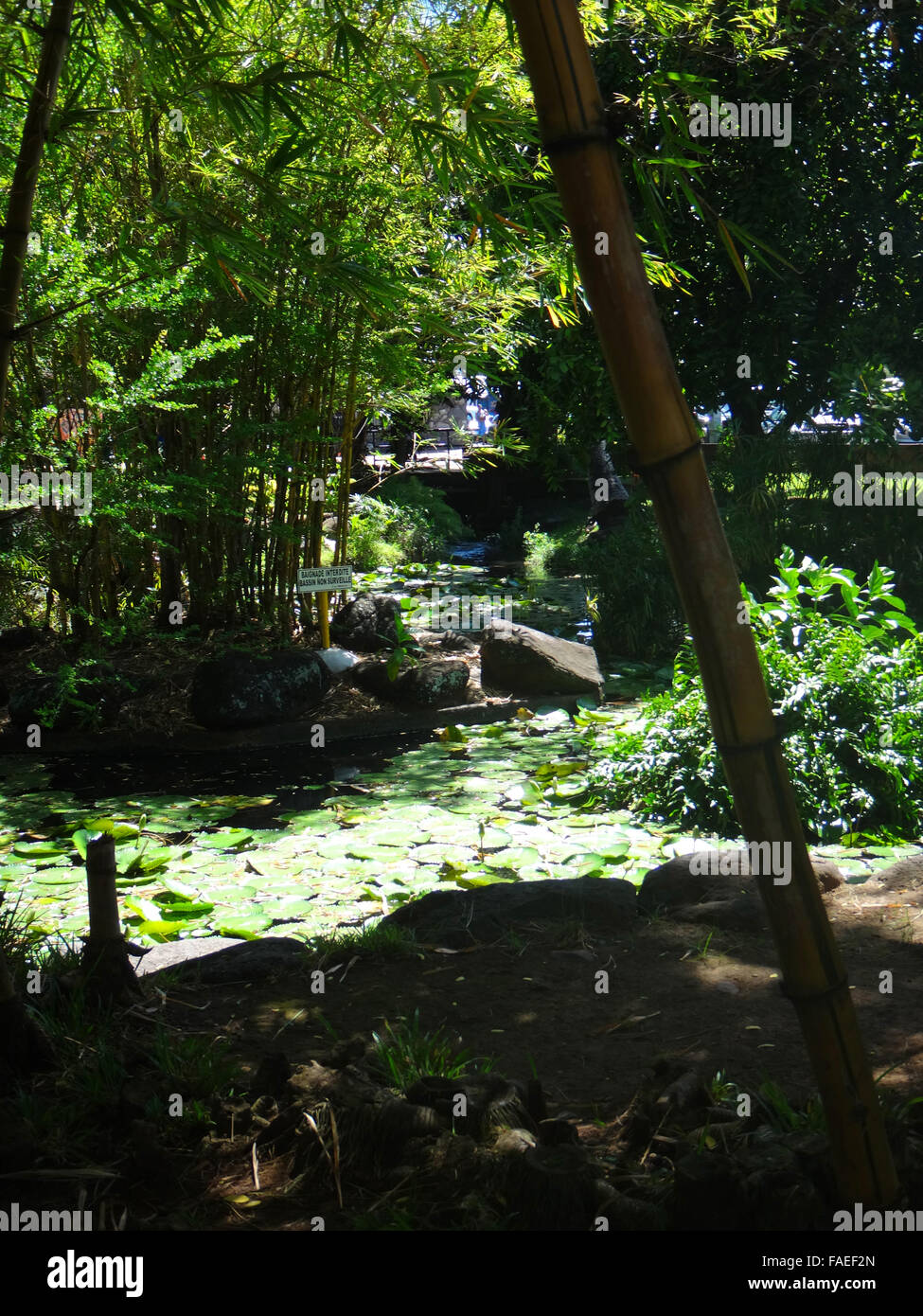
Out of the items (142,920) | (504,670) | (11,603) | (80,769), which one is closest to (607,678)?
(504,670)

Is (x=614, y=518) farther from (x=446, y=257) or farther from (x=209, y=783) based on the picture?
(x=209, y=783)

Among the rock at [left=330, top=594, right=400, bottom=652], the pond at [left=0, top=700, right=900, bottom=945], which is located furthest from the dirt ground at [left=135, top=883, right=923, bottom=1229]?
the rock at [left=330, top=594, right=400, bottom=652]

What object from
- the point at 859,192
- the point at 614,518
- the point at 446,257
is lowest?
the point at 614,518

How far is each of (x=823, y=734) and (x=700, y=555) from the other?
134 inches

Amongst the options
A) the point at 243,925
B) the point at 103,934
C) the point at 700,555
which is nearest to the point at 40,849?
the point at 243,925

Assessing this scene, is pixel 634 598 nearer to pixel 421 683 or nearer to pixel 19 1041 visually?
pixel 421 683

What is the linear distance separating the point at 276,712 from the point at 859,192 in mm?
6444

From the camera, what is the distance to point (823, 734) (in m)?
4.50

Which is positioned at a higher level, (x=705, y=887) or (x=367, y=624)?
(x=367, y=624)

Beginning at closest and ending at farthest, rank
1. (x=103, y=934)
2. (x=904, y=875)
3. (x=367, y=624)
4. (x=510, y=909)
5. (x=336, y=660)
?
(x=103, y=934) → (x=510, y=909) → (x=904, y=875) → (x=336, y=660) → (x=367, y=624)

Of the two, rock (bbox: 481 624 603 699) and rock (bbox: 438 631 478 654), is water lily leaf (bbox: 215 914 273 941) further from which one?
rock (bbox: 438 631 478 654)

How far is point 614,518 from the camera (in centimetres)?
1339

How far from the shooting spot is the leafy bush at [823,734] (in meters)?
4.38

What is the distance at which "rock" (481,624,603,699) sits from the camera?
7.39 meters
